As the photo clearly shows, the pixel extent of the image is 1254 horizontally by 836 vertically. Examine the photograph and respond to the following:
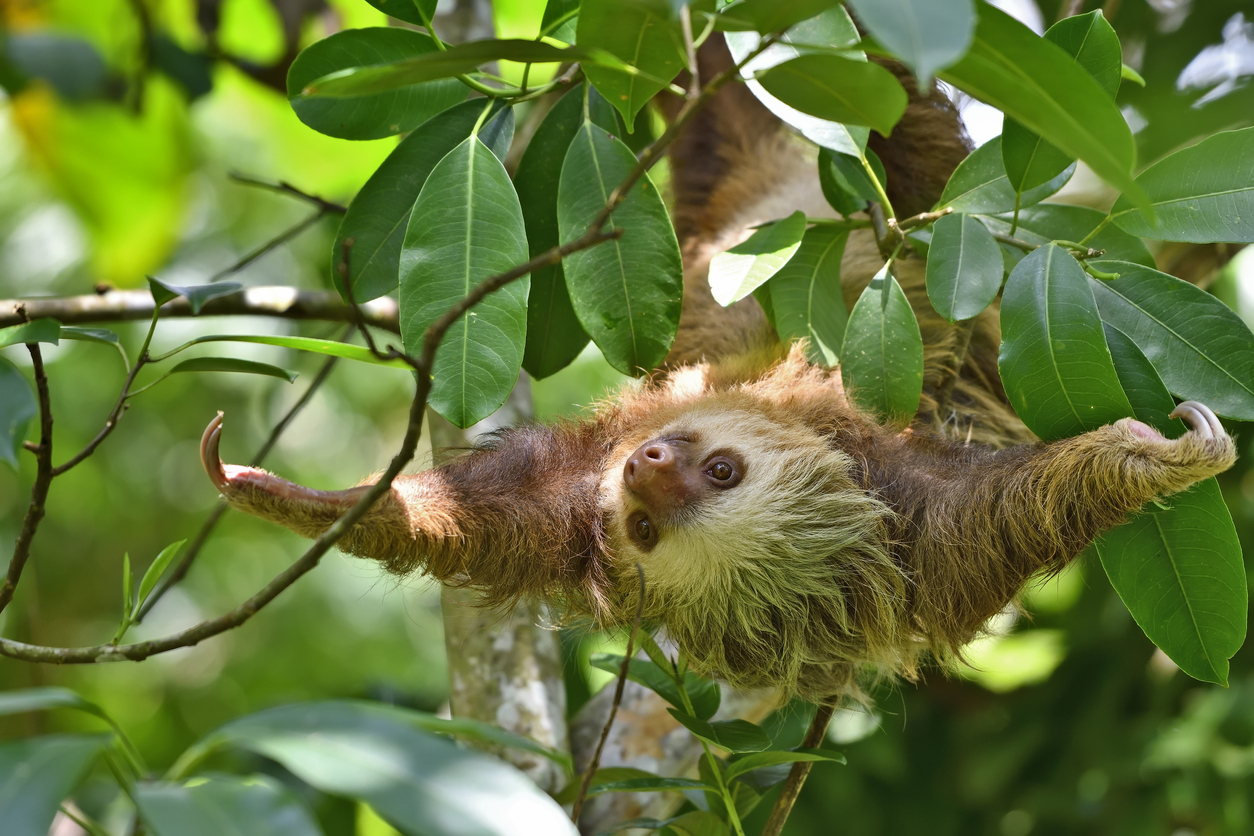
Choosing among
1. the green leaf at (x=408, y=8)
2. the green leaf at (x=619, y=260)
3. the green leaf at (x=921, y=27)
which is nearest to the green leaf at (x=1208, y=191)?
the green leaf at (x=619, y=260)

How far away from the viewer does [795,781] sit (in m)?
2.25

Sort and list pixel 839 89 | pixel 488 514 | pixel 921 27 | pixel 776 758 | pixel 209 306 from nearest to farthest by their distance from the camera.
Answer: pixel 921 27
pixel 839 89
pixel 776 758
pixel 488 514
pixel 209 306

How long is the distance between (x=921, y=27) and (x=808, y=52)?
0.90 meters

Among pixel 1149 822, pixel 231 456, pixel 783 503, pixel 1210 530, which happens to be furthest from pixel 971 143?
pixel 231 456

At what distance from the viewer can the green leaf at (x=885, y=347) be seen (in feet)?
6.90

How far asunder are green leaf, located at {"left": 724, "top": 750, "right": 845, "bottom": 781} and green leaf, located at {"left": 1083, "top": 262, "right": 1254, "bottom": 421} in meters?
0.97

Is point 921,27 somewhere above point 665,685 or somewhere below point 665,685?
above

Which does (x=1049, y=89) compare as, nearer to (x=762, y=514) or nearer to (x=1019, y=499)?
(x=1019, y=499)

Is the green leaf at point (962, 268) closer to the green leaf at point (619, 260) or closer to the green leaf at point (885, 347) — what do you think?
the green leaf at point (885, 347)

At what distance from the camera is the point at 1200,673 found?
1.98 m

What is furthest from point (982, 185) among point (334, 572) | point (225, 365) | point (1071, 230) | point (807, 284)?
point (334, 572)

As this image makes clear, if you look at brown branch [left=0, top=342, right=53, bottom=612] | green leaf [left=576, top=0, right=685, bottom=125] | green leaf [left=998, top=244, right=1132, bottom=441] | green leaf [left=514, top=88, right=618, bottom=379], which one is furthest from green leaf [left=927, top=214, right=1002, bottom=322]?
brown branch [left=0, top=342, right=53, bottom=612]

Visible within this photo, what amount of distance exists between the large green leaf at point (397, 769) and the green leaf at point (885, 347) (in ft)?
4.27

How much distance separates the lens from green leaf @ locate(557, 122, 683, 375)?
6.70 feet
